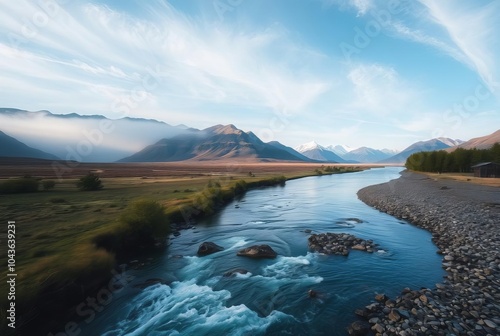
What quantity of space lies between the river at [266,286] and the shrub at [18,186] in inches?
2130

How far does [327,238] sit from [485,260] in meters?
14.4

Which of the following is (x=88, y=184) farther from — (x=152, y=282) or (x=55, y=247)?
(x=152, y=282)

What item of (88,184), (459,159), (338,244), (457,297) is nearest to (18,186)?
(88,184)

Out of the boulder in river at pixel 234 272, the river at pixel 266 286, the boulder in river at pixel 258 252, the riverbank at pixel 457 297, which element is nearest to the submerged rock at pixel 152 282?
the river at pixel 266 286

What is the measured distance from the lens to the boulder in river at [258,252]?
27797mm

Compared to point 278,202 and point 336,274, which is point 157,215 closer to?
point 336,274

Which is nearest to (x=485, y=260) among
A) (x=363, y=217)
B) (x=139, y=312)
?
(x=363, y=217)

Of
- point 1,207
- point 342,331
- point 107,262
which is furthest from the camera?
point 1,207

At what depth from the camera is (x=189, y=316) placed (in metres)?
17.6

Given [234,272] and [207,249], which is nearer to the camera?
[234,272]

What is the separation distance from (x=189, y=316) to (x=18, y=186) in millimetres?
69846

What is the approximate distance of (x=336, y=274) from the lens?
22.4 meters

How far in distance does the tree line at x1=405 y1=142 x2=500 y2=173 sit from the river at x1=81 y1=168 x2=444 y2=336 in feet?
385

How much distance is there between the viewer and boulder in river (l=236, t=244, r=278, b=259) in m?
27.8
